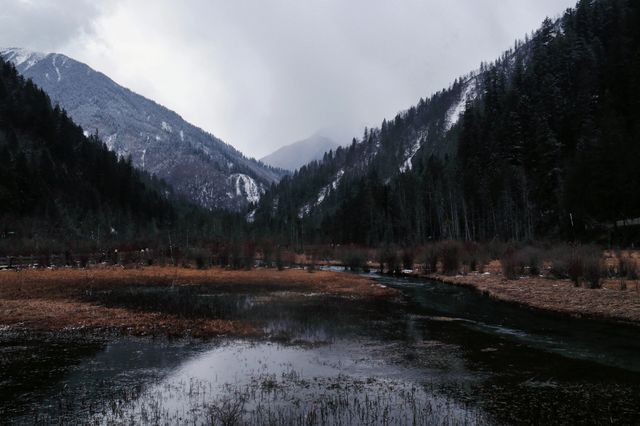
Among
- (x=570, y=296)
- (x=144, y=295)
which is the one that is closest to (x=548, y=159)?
(x=570, y=296)

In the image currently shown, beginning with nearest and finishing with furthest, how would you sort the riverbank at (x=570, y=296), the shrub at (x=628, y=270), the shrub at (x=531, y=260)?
the riverbank at (x=570, y=296), the shrub at (x=628, y=270), the shrub at (x=531, y=260)

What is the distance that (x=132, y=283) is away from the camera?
1809 inches

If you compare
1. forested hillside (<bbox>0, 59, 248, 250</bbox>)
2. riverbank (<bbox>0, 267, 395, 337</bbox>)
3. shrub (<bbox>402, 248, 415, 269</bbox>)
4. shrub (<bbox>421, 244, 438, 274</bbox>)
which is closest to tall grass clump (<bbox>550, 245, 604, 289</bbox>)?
riverbank (<bbox>0, 267, 395, 337</bbox>)

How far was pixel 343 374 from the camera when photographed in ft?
50.6

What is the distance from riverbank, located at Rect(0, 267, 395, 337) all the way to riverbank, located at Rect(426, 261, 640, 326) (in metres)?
9.37

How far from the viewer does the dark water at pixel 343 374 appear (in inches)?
461

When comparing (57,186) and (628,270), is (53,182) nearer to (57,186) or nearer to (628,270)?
(57,186)

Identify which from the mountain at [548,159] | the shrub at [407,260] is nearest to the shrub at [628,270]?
the mountain at [548,159]

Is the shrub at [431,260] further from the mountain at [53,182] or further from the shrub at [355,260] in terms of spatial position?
the mountain at [53,182]

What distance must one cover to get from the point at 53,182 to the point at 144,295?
106m

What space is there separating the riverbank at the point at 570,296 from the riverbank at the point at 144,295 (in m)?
9.37

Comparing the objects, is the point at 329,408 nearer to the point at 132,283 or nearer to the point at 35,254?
the point at 132,283

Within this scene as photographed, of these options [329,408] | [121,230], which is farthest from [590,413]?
[121,230]

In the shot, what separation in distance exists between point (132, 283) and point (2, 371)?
31734 millimetres
